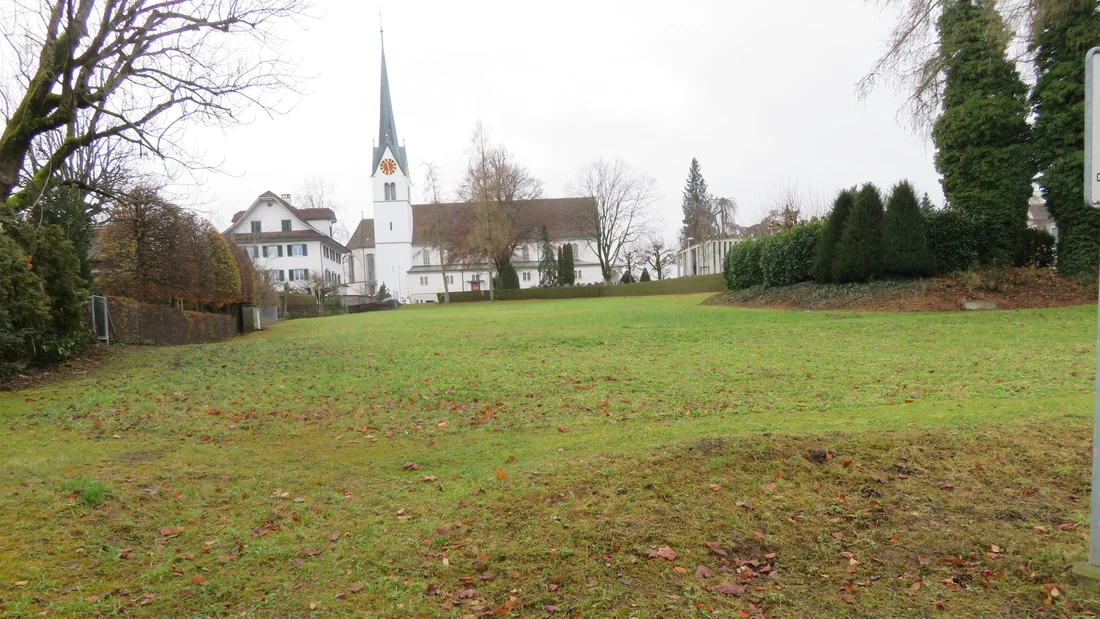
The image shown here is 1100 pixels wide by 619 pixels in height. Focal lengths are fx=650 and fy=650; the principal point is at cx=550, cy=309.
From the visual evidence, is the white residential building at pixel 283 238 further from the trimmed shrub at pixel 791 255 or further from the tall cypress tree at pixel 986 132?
the tall cypress tree at pixel 986 132

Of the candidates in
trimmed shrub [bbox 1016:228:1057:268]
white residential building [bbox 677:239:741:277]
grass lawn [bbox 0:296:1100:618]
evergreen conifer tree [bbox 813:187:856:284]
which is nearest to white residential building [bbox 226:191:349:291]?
white residential building [bbox 677:239:741:277]

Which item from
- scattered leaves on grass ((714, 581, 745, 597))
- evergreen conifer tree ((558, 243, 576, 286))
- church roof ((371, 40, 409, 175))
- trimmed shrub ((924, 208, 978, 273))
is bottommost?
scattered leaves on grass ((714, 581, 745, 597))

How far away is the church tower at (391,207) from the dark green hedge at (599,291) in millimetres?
19927

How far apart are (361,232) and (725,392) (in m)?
90.6

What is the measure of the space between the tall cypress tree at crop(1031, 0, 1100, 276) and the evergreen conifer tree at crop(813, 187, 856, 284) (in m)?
5.76

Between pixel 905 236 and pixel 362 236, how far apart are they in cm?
8239

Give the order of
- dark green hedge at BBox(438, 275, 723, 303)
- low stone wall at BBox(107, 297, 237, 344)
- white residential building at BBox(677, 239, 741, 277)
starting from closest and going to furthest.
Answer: low stone wall at BBox(107, 297, 237, 344) < dark green hedge at BBox(438, 275, 723, 303) < white residential building at BBox(677, 239, 741, 277)

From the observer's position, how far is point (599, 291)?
5728 centimetres

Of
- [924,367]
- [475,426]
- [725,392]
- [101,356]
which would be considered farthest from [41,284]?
[924,367]

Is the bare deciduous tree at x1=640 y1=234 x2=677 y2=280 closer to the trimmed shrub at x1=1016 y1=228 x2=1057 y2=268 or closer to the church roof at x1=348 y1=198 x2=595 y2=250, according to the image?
the church roof at x1=348 y1=198 x2=595 y2=250

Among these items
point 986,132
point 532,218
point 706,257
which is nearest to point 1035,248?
point 986,132

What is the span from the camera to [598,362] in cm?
1166

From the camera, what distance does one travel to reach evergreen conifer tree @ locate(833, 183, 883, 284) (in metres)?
21.2

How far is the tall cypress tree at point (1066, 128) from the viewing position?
19.4 m
